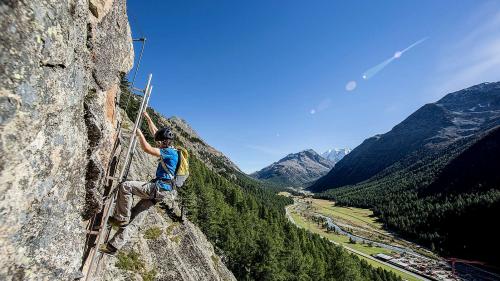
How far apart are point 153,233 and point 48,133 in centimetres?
2563

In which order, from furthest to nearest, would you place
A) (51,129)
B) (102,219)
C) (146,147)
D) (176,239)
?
(176,239) → (102,219) → (146,147) → (51,129)

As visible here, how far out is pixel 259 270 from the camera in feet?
227

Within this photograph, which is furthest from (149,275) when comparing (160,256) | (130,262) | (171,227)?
(171,227)

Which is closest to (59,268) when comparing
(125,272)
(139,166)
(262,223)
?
(125,272)

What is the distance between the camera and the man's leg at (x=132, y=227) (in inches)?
448

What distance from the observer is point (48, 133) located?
26.5 feet

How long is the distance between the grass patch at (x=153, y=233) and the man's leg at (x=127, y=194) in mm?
20195

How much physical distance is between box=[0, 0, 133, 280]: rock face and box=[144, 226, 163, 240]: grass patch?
20.7 meters

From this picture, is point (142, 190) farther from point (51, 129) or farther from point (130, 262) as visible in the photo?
point (130, 262)

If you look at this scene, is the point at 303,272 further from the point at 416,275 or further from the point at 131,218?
the point at 416,275

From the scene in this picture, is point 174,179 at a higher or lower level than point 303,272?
higher

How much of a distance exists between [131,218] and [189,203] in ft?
202

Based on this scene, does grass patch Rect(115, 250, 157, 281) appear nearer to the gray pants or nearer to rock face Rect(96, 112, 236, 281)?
rock face Rect(96, 112, 236, 281)

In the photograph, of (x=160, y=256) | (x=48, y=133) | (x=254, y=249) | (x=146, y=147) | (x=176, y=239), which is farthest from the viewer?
(x=254, y=249)
